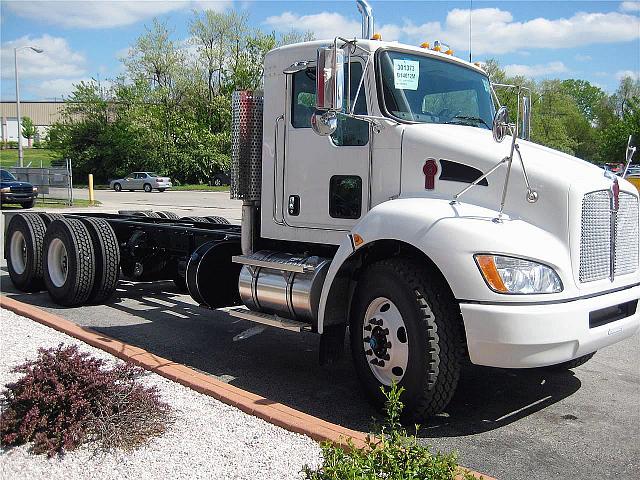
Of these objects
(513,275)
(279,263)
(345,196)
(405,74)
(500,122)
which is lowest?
(279,263)

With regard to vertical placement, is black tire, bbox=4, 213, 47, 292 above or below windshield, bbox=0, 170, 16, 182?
below

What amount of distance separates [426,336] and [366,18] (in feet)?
9.32

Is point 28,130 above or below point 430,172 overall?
above

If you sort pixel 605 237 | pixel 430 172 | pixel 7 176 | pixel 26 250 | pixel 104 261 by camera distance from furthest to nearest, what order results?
1. pixel 7 176
2. pixel 26 250
3. pixel 104 261
4. pixel 430 172
5. pixel 605 237

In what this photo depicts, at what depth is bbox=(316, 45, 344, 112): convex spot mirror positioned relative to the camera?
4.65m

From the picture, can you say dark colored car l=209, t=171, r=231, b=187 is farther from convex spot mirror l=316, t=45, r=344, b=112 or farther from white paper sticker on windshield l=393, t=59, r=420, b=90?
convex spot mirror l=316, t=45, r=344, b=112

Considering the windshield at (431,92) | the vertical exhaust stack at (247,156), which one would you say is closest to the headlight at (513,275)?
the windshield at (431,92)

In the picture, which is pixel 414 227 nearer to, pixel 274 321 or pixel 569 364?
pixel 274 321

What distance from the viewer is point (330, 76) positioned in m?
4.66

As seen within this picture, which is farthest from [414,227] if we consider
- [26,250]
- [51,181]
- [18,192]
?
[51,181]

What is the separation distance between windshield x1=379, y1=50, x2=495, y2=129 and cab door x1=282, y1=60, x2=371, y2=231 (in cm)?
23

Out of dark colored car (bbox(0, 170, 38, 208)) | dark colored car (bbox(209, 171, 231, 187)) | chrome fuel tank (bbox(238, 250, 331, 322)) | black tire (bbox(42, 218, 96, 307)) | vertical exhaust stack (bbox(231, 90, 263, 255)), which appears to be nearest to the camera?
chrome fuel tank (bbox(238, 250, 331, 322))

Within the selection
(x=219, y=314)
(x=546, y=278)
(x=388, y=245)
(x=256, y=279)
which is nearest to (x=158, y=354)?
(x=256, y=279)

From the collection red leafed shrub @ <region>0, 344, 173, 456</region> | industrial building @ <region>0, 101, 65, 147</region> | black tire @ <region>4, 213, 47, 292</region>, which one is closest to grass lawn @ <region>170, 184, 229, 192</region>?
black tire @ <region>4, 213, 47, 292</region>
